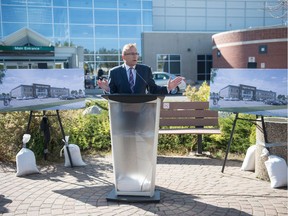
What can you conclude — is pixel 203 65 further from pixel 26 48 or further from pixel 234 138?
pixel 234 138

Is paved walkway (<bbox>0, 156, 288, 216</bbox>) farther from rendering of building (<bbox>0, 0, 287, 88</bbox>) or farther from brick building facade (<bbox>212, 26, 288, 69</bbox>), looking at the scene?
rendering of building (<bbox>0, 0, 287, 88</bbox>)

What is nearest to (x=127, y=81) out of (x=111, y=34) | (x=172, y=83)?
(x=172, y=83)

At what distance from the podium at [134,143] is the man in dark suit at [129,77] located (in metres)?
0.26

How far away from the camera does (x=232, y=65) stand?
2872 centimetres

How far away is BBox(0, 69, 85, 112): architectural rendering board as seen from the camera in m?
5.77

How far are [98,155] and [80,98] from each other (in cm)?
145

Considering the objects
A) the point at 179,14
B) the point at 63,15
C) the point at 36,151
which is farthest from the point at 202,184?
the point at 179,14

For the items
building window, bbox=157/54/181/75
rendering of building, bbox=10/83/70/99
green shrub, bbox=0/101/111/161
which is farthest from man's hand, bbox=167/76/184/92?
building window, bbox=157/54/181/75

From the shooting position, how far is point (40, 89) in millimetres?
5820

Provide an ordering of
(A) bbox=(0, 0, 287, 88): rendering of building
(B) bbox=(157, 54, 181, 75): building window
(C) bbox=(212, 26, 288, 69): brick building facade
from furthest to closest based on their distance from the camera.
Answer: (B) bbox=(157, 54, 181, 75): building window
(A) bbox=(0, 0, 287, 88): rendering of building
(C) bbox=(212, 26, 288, 69): brick building facade

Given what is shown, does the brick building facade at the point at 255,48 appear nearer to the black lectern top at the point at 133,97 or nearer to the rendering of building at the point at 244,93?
the rendering of building at the point at 244,93

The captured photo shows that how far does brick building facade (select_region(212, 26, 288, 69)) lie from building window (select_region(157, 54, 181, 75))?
5.13 m

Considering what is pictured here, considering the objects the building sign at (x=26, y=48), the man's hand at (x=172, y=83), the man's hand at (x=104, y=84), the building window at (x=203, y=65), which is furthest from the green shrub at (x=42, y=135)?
the building window at (x=203, y=65)

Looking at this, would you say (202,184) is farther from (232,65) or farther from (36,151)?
(232,65)
